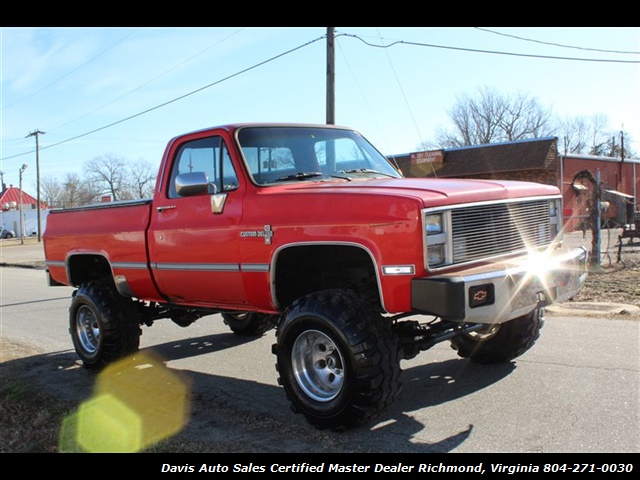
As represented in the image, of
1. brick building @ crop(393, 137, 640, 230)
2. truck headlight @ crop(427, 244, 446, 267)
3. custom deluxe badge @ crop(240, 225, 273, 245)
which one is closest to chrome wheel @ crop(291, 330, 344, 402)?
custom deluxe badge @ crop(240, 225, 273, 245)

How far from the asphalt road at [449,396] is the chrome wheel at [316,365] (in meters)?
0.29

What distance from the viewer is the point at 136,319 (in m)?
6.38

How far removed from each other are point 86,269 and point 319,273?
3510 millimetres

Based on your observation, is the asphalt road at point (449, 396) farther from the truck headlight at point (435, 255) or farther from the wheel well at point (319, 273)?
the truck headlight at point (435, 255)

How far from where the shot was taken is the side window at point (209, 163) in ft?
16.5

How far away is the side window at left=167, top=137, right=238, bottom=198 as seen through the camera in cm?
503

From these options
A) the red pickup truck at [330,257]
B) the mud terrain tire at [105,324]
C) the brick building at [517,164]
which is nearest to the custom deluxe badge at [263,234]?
the red pickup truck at [330,257]

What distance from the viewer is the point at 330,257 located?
4.56 metres

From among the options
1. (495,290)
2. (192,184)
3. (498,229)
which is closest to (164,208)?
(192,184)

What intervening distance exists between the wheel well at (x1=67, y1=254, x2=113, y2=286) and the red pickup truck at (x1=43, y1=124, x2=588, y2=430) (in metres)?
0.42

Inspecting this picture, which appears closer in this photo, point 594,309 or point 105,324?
point 105,324

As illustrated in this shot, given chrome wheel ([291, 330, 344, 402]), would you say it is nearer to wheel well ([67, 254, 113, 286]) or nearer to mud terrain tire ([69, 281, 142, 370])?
mud terrain tire ([69, 281, 142, 370])

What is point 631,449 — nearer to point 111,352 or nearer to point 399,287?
point 399,287

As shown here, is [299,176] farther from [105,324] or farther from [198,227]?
[105,324]
